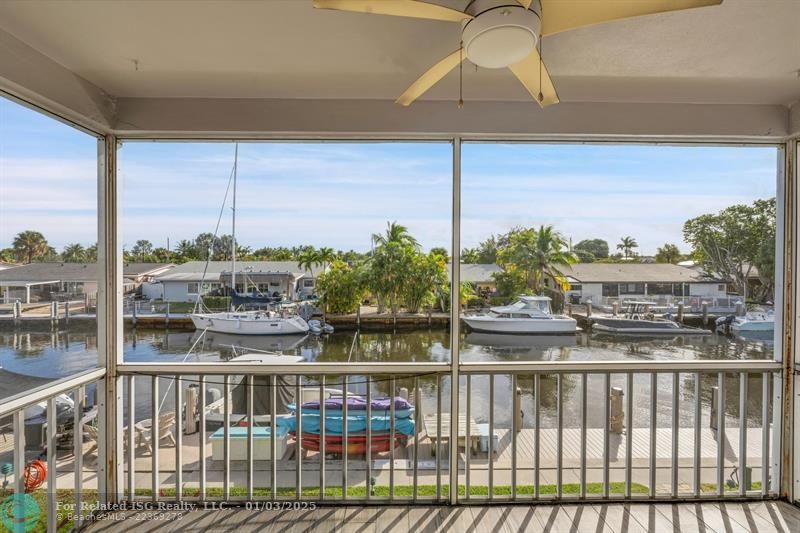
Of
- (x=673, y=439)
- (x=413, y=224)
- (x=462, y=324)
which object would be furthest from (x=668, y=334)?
(x=413, y=224)

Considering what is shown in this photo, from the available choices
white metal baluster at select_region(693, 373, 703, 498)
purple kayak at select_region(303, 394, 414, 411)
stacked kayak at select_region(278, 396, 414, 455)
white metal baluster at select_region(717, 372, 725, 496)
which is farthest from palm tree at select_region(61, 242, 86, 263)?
white metal baluster at select_region(717, 372, 725, 496)

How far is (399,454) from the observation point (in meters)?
2.47

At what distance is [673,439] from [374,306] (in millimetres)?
1966

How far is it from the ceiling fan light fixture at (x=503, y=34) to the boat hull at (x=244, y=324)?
176 cm

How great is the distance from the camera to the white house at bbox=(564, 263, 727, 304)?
246cm

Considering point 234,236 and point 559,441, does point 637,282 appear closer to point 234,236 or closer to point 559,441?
point 559,441

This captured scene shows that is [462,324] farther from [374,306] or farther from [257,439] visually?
[257,439]

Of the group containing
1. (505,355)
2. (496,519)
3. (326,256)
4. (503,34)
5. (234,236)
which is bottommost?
(496,519)

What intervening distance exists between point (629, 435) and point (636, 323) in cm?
67

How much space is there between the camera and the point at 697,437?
2471 mm

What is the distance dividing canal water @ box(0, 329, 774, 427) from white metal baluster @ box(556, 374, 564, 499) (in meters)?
0.02

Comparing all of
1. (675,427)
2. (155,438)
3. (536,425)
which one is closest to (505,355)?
(536,425)

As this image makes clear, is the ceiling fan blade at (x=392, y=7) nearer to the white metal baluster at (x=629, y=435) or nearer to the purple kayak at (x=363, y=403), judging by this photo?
the purple kayak at (x=363, y=403)

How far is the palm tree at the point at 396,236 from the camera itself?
2438 millimetres
